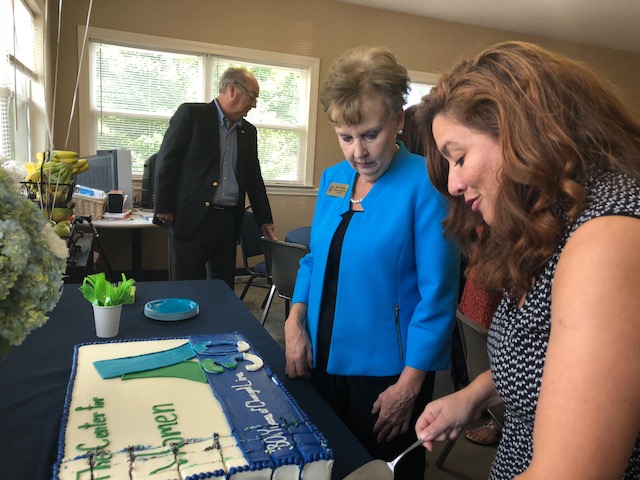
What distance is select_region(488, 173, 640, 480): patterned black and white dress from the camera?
571 millimetres

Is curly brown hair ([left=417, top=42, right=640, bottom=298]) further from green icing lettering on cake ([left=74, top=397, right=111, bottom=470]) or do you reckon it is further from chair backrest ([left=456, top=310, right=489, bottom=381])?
chair backrest ([left=456, top=310, right=489, bottom=381])

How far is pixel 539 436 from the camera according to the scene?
0.53 meters

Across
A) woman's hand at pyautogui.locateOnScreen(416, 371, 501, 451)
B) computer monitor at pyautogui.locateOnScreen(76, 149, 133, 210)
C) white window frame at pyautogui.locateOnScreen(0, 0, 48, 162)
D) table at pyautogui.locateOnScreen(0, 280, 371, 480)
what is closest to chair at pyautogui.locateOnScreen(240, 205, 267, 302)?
computer monitor at pyautogui.locateOnScreen(76, 149, 133, 210)

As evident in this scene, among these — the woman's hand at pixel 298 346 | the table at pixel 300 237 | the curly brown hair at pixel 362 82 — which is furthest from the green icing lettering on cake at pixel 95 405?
the table at pixel 300 237

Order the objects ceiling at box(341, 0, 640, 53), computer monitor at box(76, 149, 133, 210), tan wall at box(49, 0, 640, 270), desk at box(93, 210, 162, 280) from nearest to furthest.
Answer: desk at box(93, 210, 162, 280)
computer monitor at box(76, 149, 133, 210)
tan wall at box(49, 0, 640, 270)
ceiling at box(341, 0, 640, 53)

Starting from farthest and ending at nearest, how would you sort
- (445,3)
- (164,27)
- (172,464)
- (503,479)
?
(445,3) → (164,27) → (503,479) → (172,464)

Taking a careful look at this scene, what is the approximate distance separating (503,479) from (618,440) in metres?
0.38

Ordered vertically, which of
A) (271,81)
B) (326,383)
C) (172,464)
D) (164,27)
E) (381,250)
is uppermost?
(164,27)

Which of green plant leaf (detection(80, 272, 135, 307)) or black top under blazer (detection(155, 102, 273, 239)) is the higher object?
black top under blazer (detection(155, 102, 273, 239))

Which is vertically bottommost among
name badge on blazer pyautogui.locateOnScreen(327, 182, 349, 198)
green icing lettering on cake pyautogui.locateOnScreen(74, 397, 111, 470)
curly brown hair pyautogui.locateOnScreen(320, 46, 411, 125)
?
green icing lettering on cake pyautogui.locateOnScreen(74, 397, 111, 470)

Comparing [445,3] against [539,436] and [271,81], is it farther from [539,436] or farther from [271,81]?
[539,436]

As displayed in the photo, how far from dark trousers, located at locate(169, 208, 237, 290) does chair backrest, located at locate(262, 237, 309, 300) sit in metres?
0.36

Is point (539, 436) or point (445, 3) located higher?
point (445, 3)

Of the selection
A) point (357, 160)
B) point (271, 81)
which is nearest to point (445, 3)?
point (271, 81)
